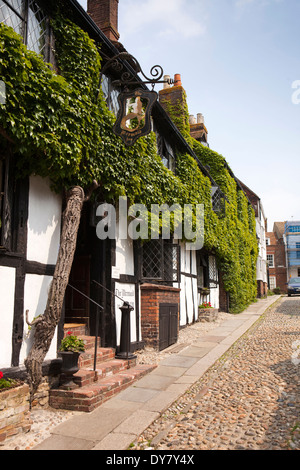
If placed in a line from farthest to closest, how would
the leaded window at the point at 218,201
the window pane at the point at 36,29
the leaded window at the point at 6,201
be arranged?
the leaded window at the point at 218,201
the window pane at the point at 36,29
the leaded window at the point at 6,201

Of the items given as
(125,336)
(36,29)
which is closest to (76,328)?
(125,336)

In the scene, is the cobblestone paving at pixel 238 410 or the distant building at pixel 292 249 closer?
the cobblestone paving at pixel 238 410

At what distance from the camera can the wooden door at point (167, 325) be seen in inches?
337

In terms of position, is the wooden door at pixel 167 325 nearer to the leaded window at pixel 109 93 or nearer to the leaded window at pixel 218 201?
the leaded window at pixel 109 93

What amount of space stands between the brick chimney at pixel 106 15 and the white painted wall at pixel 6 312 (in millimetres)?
6937

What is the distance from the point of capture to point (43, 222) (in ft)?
18.2

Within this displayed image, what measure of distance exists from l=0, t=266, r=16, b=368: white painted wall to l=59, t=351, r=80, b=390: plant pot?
765 mm

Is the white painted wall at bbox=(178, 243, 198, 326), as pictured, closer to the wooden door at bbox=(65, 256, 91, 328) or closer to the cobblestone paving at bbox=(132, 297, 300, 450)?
the cobblestone paving at bbox=(132, 297, 300, 450)

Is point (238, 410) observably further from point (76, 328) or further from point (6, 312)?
point (76, 328)

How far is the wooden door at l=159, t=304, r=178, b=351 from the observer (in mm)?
8552

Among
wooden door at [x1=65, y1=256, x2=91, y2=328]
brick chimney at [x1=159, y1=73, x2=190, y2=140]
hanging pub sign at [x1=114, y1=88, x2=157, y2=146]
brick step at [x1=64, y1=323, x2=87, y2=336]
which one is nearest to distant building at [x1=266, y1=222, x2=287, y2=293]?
brick chimney at [x1=159, y1=73, x2=190, y2=140]

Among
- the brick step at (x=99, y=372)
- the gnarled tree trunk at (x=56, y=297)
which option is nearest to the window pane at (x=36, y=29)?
the gnarled tree trunk at (x=56, y=297)

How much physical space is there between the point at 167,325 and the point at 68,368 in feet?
13.5

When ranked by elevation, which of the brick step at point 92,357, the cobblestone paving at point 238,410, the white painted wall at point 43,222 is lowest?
the cobblestone paving at point 238,410
